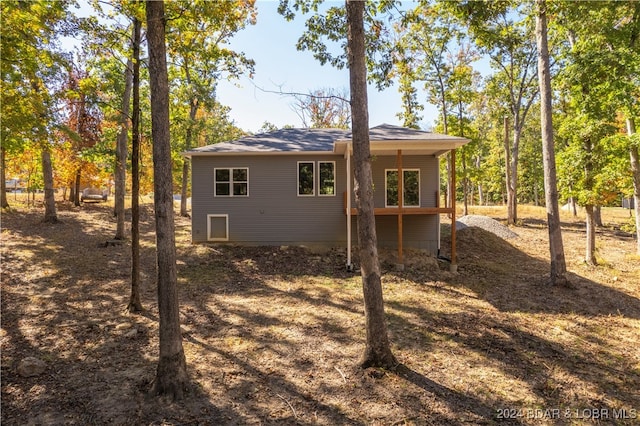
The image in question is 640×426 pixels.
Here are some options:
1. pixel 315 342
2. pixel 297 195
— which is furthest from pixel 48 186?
pixel 315 342

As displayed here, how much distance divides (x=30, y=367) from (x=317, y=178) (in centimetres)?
921

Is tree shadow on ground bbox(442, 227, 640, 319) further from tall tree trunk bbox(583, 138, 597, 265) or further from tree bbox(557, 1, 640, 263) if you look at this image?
tree bbox(557, 1, 640, 263)

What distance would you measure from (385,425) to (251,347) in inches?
105

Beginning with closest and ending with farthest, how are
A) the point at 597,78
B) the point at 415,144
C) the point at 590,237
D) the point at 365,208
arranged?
the point at 365,208, the point at 415,144, the point at 597,78, the point at 590,237

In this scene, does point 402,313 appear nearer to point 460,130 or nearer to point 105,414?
point 105,414

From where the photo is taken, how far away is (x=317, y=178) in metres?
12.3

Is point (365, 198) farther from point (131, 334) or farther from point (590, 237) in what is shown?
point (590, 237)

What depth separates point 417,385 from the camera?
467 cm

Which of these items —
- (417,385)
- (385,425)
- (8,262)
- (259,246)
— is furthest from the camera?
(259,246)

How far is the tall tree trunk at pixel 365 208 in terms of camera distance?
4.96m

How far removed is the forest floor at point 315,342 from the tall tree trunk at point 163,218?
0.98ft

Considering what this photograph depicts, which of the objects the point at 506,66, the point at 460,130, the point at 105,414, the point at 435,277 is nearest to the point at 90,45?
the point at 105,414

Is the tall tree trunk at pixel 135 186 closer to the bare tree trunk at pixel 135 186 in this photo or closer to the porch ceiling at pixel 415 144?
the bare tree trunk at pixel 135 186

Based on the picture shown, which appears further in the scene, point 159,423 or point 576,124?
point 576,124
